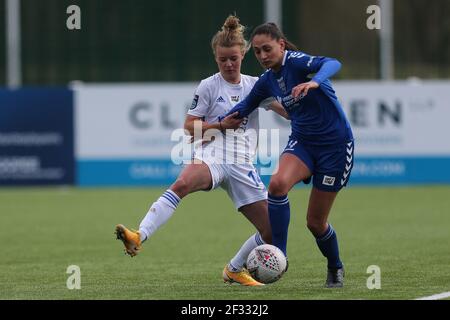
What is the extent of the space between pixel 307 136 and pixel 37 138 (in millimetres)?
12782

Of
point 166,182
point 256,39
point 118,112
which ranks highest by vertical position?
point 256,39

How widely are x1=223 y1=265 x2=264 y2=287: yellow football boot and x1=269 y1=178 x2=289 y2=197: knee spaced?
1.04m

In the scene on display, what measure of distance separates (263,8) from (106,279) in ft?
52.3

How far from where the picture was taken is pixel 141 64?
80.6ft

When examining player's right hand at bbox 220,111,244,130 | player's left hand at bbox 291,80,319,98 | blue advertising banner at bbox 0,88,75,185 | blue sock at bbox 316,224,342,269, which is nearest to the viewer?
player's left hand at bbox 291,80,319,98

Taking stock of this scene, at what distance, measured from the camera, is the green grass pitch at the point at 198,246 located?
8891 mm

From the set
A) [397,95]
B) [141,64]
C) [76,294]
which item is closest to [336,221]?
[397,95]

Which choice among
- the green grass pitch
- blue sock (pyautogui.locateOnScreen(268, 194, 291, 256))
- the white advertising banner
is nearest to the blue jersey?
blue sock (pyautogui.locateOnScreen(268, 194, 291, 256))

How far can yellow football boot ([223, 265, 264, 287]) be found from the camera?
9516 millimetres

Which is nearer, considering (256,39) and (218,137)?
(256,39)

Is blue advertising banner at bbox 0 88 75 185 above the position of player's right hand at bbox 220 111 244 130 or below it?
below

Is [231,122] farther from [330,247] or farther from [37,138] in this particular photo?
[37,138]

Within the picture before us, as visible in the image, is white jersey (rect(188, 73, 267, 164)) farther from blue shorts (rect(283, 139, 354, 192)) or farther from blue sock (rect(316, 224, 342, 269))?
blue sock (rect(316, 224, 342, 269))

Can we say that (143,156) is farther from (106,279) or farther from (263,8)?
(106,279)
